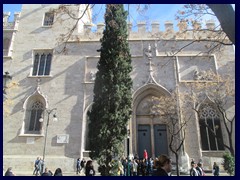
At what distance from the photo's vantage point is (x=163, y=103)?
1553 cm

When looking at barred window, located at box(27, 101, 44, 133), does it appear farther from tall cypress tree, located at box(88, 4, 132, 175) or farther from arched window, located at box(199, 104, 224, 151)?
arched window, located at box(199, 104, 224, 151)

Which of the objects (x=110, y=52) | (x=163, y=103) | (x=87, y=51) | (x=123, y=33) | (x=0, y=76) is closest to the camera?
(x=0, y=76)

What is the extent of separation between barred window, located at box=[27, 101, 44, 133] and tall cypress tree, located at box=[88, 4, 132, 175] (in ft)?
26.4

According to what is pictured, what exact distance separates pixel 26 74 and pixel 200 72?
A: 15.4 metres

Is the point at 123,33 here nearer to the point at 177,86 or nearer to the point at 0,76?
the point at 177,86

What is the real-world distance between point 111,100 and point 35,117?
969cm

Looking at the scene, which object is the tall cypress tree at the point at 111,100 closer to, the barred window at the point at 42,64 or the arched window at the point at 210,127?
the arched window at the point at 210,127

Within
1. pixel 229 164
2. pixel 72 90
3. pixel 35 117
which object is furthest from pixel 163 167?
pixel 35 117

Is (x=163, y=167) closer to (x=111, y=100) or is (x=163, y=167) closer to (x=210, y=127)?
(x=111, y=100)

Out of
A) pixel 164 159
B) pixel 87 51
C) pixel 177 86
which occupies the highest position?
pixel 87 51

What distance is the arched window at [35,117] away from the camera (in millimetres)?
17236

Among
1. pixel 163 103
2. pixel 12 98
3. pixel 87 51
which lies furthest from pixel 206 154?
pixel 12 98

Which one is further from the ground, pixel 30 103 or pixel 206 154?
pixel 30 103

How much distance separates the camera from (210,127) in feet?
53.6
